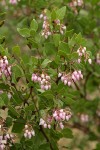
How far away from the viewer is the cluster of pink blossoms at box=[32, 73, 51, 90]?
2553 mm

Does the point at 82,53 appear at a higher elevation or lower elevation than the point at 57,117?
higher

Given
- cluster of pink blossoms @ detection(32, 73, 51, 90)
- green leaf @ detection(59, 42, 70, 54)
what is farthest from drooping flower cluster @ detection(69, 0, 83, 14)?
cluster of pink blossoms @ detection(32, 73, 51, 90)

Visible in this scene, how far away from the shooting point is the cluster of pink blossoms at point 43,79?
2.55 meters

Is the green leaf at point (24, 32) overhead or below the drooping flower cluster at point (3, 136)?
overhead

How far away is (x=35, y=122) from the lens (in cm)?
282

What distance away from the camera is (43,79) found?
2549 millimetres

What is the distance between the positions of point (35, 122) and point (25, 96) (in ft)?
0.61

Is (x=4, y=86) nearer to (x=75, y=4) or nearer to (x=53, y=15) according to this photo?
(x=53, y=15)

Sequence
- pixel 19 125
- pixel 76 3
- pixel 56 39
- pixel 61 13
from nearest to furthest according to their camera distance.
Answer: pixel 56 39 → pixel 61 13 → pixel 19 125 → pixel 76 3

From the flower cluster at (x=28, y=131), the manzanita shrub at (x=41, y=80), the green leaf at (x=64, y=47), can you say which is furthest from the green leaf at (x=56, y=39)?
the flower cluster at (x=28, y=131)

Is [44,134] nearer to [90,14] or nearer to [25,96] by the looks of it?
[25,96]

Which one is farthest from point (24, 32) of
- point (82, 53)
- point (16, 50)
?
point (82, 53)

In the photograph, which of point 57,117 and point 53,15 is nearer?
point 57,117

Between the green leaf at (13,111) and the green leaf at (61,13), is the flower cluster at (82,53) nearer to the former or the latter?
the green leaf at (61,13)
